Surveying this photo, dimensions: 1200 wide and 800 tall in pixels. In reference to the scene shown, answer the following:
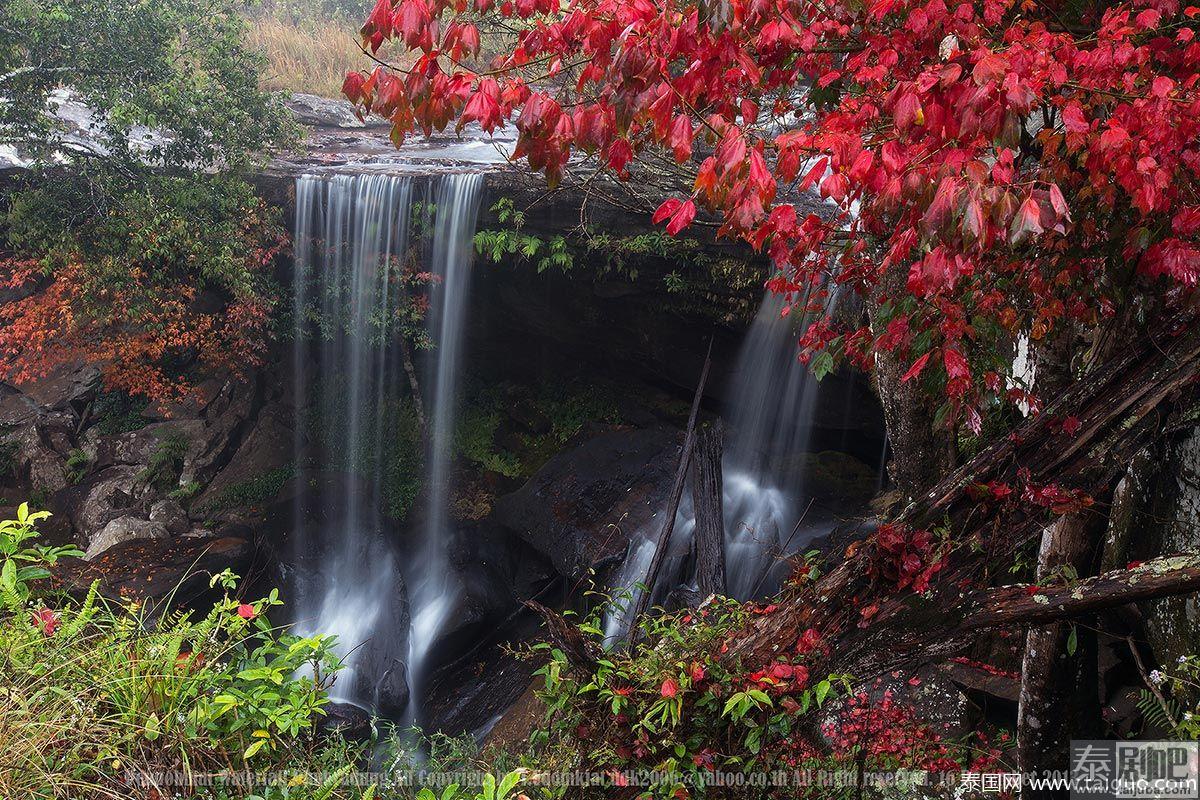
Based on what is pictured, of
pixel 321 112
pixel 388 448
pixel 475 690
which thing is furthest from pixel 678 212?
pixel 321 112

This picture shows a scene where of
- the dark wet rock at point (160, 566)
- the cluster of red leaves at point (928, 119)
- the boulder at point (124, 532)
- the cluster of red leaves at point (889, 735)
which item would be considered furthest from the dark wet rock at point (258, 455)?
the cluster of red leaves at point (928, 119)

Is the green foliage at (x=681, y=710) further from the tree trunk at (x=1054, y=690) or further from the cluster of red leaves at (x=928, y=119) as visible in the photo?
the cluster of red leaves at (x=928, y=119)

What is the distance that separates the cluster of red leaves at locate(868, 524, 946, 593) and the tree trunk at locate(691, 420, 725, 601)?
2.92m

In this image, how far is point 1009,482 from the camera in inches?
121

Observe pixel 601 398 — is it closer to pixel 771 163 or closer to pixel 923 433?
pixel 771 163

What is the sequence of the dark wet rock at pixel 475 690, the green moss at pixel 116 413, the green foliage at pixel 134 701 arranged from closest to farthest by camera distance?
the green foliage at pixel 134 701
the dark wet rock at pixel 475 690
the green moss at pixel 116 413

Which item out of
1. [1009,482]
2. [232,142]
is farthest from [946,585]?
[232,142]

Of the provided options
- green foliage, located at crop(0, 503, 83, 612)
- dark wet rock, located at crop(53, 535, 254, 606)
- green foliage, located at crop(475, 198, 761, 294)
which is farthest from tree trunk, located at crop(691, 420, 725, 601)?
dark wet rock, located at crop(53, 535, 254, 606)

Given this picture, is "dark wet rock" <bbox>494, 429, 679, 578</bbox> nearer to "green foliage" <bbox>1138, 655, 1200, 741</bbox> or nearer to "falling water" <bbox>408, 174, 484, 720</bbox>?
"falling water" <bbox>408, 174, 484, 720</bbox>

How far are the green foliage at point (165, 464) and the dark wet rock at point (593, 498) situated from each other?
211 inches

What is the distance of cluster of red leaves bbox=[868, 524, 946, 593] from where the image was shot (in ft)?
9.72

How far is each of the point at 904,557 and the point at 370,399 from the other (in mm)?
10692

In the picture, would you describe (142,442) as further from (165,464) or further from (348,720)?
(348,720)

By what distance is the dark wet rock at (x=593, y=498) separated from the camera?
937cm
